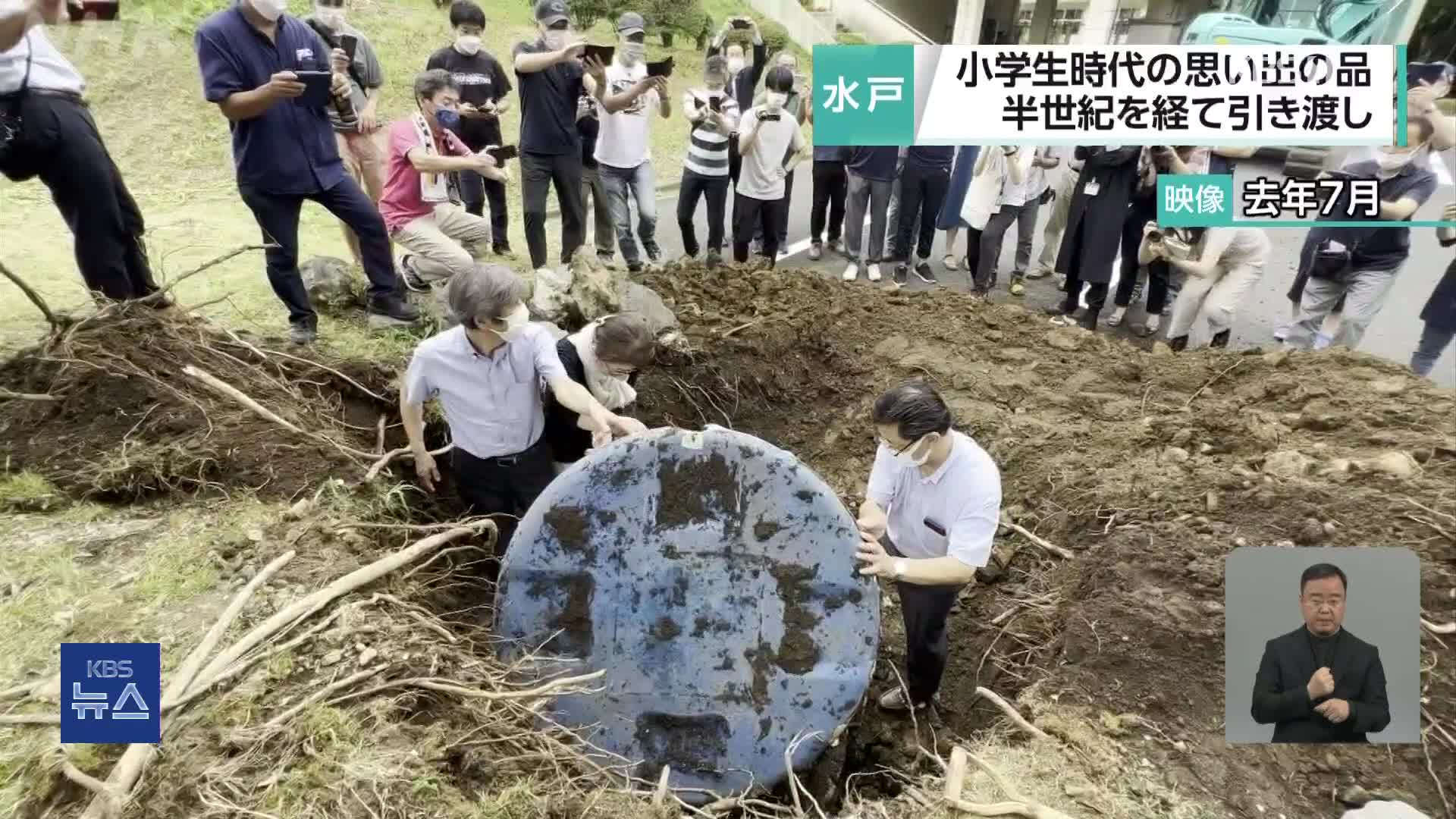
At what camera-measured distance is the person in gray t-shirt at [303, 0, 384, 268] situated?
15.8 ft

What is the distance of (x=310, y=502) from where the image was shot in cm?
284

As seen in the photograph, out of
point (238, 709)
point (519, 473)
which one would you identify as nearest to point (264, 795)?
point (238, 709)

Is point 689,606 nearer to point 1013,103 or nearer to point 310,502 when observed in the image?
point 310,502

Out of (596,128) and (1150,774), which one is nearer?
(1150,774)

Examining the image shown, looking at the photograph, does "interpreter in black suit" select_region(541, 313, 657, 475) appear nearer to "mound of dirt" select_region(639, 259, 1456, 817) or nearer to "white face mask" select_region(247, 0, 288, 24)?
"mound of dirt" select_region(639, 259, 1456, 817)

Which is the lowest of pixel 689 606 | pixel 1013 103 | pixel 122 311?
pixel 689 606

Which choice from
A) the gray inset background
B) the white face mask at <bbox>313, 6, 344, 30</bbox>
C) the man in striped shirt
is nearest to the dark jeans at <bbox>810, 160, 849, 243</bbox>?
the man in striped shirt

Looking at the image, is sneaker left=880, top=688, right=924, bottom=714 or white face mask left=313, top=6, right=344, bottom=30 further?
white face mask left=313, top=6, right=344, bottom=30

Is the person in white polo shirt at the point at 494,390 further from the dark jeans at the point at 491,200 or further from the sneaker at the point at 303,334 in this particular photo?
the dark jeans at the point at 491,200

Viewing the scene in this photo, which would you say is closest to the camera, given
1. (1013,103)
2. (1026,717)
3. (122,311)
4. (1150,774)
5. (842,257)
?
(1150,774)

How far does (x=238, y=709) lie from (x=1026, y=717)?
7.50 ft

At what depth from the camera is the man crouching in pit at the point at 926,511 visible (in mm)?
2346

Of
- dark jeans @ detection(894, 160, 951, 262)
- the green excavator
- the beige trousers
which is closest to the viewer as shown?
the beige trousers
